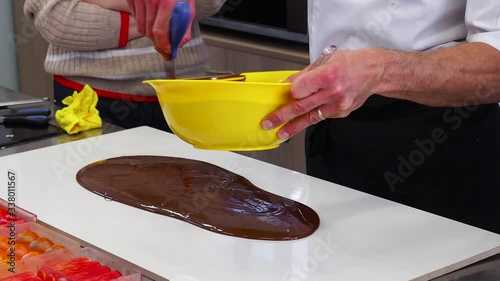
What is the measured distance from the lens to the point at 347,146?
1.40 meters

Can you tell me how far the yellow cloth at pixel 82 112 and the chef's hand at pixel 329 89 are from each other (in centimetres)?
56

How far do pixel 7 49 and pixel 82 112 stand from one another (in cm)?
185

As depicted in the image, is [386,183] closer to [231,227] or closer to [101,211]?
[231,227]

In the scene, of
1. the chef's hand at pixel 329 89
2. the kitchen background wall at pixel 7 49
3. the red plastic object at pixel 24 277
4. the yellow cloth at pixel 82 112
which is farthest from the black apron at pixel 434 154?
the kitchen background wall at pixel 7 49

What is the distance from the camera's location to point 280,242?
1.06 metres

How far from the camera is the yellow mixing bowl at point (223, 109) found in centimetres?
100

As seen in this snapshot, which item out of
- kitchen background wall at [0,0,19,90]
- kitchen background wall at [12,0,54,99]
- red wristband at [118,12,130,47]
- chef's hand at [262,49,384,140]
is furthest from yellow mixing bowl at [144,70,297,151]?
kitchen background wall at [0,0,19,90]

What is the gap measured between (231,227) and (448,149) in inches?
17.4

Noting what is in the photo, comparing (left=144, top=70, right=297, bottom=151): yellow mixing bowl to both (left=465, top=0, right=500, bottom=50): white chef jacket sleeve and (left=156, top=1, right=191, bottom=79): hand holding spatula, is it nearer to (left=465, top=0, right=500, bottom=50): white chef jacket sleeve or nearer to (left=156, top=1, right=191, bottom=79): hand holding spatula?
(left=156, top=1, right=191, bottom=79): hand holding spatula

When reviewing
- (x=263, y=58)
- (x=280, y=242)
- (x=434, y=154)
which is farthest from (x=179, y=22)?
(x=263, y=58)

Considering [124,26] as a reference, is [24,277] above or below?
below

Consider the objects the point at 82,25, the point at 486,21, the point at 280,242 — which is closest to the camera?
the point at 280,242

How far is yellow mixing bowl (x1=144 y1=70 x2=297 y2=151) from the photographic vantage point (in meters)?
1.00

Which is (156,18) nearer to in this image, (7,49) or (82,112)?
(82,112)
